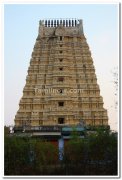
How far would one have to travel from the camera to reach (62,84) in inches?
945

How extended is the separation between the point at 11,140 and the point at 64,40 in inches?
522

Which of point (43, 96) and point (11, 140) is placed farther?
point (43, 96)

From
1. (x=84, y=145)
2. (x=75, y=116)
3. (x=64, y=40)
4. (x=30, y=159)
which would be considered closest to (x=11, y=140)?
(x=30, y=159)

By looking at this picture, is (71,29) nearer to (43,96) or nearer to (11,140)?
(43,96)

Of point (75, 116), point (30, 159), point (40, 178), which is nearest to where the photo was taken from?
point (40, 178)

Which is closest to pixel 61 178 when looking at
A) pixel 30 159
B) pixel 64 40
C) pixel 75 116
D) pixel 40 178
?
pixel 40 178

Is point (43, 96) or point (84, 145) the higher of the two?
point (43, 96)

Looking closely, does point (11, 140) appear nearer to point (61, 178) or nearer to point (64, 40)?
point (61, 178)

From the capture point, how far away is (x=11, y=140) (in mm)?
12961

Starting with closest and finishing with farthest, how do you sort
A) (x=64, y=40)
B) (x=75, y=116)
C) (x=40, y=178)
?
(x=40, y=178), (x=75, y=116), (x=64, y=40)

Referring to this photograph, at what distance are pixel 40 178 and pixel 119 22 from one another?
2.91m

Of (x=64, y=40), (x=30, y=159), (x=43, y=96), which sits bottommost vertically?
(x=30, y=159)

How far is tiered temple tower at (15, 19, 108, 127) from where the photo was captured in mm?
23516

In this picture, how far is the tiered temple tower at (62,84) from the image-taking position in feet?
77.2
